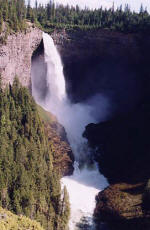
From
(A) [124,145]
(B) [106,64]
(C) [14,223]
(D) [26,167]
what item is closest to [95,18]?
(B) [106,64]

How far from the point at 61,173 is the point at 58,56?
89.2 ft

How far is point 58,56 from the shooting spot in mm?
64312

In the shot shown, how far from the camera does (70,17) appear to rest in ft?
243

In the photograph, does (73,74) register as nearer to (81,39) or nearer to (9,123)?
(81,39)

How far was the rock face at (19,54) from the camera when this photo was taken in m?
47.2

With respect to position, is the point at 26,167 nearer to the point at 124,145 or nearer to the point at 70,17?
the point at 124,145

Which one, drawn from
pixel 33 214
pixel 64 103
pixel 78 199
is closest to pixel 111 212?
pixel 78 199

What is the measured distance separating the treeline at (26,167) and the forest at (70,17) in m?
11.5

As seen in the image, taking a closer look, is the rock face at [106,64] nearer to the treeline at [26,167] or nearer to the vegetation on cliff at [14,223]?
the treeline at [26,167]

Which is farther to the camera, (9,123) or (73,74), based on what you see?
(73,74)

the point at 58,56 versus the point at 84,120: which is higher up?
the point at 58,56

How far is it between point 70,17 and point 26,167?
46.2 meters

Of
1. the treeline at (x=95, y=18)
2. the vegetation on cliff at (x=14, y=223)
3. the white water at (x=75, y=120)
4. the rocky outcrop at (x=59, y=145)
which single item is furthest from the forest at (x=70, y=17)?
the vegetation on cliff at (x=14, y=223)

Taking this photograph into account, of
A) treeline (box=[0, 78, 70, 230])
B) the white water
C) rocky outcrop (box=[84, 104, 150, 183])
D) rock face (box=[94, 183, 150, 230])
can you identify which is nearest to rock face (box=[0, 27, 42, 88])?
treeline (box=[0, 78, 70, 230])
